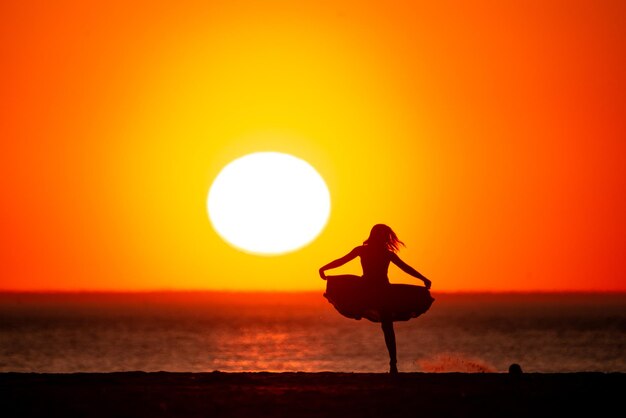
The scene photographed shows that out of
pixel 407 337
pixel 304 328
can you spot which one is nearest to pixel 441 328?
pixel 304 328

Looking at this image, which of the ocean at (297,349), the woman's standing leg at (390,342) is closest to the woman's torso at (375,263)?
the woman's standing leg at (390,342)

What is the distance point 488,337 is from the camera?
130500 mm

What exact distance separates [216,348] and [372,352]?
13.3 m

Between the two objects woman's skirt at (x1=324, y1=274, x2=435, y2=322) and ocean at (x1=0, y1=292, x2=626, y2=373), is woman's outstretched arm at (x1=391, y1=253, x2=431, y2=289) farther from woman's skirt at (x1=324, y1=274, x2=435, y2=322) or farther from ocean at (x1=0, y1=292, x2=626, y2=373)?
ocean at (x1=0, y1=292, x2=626, y2=373)

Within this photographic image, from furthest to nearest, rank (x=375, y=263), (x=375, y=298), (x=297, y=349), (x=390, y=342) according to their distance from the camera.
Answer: (x=297, y=349), (x=375, y=298), (x=375, y=263), (x=390, y=342)

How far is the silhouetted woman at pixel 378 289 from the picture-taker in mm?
22750

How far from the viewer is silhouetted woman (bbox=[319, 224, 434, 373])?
74.6 ft
